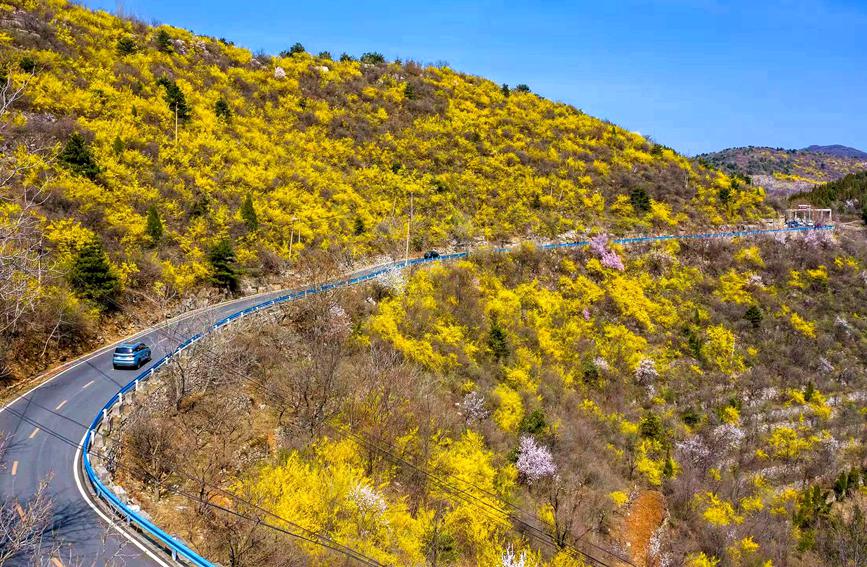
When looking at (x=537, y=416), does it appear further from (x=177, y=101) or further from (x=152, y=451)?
(x=177, y=101)

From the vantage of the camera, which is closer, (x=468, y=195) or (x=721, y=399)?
(x=721, y=399)

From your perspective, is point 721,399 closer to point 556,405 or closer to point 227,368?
point 556,405

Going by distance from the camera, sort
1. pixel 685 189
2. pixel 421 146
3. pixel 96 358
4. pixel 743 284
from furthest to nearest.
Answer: pixel 685 189 → pixel 421 146 → pixel 743 284 → pixel 96 358

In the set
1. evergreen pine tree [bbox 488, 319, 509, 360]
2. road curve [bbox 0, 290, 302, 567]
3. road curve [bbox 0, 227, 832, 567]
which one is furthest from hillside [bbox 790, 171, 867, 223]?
road curve [bbox 0, 290, 302, 567]

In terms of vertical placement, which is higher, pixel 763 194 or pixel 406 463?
pixel 763 194

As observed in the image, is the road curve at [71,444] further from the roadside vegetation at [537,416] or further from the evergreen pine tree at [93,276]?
the evergreen pine tree at [93,276]

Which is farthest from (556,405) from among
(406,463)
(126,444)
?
(126,444)
